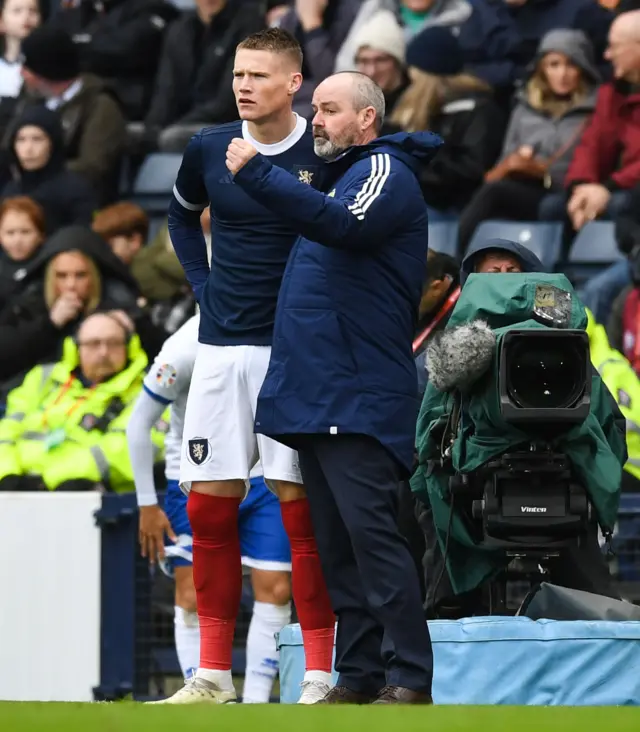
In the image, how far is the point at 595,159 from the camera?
9.96 meters

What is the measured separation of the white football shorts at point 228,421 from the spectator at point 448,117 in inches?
Result: 200

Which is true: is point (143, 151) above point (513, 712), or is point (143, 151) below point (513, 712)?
above

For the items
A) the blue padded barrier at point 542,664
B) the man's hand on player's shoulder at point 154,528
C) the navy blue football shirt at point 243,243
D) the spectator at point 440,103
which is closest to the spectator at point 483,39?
the spectator at point 440,103

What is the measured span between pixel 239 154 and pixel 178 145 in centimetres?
694

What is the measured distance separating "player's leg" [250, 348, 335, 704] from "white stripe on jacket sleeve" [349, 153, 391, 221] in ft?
2.16

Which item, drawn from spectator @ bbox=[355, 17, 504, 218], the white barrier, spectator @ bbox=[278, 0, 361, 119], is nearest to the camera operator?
the white barrier

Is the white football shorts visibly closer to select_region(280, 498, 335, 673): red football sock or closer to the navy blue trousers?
select_region(280, 498, 335, 673): red football sock

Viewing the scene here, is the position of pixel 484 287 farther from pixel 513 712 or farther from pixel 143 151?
pixel 143 151

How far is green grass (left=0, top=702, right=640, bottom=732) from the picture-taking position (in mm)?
3744

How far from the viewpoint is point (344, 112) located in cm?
517

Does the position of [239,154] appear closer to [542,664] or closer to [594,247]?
[542,664]

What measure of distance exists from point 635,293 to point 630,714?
16.9 ft

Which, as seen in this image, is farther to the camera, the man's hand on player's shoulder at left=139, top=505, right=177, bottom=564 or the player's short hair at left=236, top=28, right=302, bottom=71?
the man's hand on player's shoulder at left=139, top=505, right=177, bottom=564

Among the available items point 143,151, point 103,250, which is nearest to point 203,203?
point 103,250
